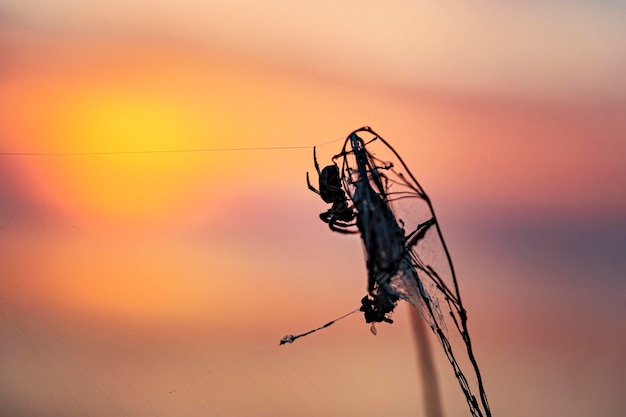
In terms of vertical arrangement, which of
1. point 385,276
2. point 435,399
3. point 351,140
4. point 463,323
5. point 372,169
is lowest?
point 435,399

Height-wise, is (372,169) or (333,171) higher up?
(333,171)

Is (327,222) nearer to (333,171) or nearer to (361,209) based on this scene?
(333,171)

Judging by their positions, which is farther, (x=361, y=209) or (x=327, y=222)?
(x=327, y=222)

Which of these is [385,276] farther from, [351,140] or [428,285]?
[351,140]

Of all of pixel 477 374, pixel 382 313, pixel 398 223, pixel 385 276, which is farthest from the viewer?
pixel 382 313

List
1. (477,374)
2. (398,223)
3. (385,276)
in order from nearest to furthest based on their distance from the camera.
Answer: (385,276), (477,374), (398,223)

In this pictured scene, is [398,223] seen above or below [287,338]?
above

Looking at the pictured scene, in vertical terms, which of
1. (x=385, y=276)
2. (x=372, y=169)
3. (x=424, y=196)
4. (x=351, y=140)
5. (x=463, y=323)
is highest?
(x=351, y=140)

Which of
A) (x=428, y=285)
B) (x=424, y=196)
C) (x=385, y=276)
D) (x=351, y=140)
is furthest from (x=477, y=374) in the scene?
(x=351, y=140)

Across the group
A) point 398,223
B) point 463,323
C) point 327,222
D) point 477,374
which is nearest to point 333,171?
point 327,222
